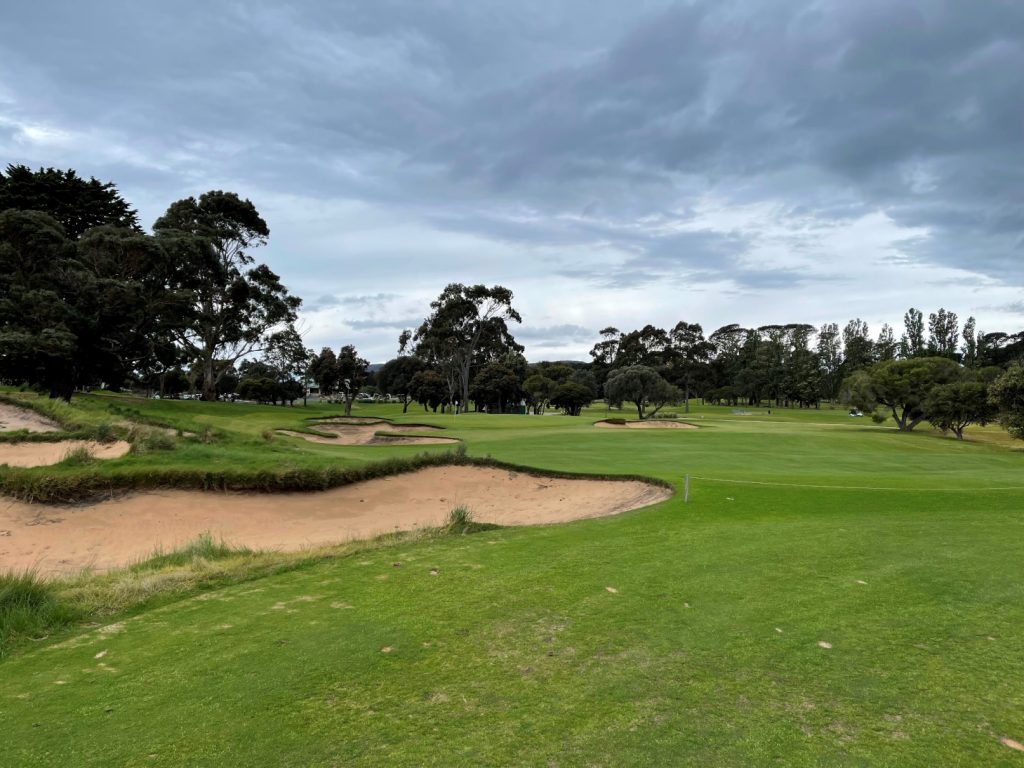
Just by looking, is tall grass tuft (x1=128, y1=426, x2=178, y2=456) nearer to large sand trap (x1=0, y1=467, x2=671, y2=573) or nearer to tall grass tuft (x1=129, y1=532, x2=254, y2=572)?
large sand trap (x1=0, y1=467, x2=671, y2=573)

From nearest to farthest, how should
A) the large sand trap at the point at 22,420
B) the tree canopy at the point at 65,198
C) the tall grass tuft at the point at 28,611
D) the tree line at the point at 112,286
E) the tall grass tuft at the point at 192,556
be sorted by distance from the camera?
the tall grass tuft at the point at 28,611, the tall grass tuft at the point at 192,556, the large sand trap at the point at 22,420, the tree line at the point at 112,286, the tree canopy at the point at 65,198

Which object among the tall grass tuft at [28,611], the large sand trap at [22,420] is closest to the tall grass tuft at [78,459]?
the large sand trap at [22,420]

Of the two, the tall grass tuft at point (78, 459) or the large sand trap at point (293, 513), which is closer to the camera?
the large sand trap at point (293, 513)

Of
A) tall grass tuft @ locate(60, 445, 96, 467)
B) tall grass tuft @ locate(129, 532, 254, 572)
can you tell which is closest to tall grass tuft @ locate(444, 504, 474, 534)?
tall grass tuft @ locate(129, 532, 254, 572)

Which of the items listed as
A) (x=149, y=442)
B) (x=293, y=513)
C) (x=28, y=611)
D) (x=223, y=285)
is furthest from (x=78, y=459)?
(x=223, y=285)

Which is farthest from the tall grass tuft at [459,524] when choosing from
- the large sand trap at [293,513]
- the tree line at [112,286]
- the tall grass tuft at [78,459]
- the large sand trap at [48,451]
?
the tree line at [112,286]

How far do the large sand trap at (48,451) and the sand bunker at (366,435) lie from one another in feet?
45.0

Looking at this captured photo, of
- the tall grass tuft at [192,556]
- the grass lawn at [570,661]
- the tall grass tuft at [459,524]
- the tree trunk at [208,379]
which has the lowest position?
the tall grass tuft at [192,556]

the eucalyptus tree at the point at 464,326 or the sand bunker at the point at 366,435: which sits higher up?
the eucalyptus tree at the point at 464,326

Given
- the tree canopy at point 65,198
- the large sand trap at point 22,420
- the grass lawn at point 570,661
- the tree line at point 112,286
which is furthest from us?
the tree canopy at point 65,198

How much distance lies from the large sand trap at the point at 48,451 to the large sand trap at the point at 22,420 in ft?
12.2

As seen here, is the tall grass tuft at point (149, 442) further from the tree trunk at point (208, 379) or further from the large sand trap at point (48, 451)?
the tree trunk at point (208, 379)

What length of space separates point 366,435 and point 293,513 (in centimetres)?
2169

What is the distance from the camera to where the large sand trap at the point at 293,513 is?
34.2 ft
